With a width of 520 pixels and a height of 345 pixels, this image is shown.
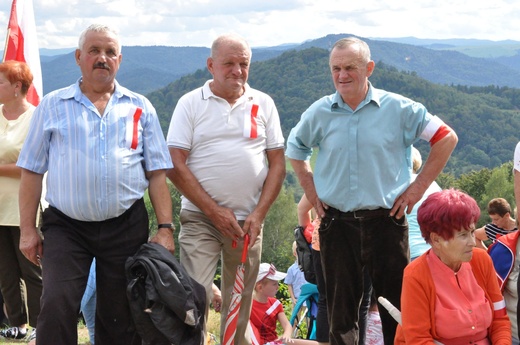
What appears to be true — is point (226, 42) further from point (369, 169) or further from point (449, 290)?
point (449, 290)

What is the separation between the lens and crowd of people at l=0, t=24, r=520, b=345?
359 centimetres

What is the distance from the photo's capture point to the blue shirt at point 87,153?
390 cm

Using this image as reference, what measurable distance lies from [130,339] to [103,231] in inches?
24.9

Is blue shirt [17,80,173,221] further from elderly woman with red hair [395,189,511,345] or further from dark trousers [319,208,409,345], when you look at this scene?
elderly woman with red hair [395,189,511,345]

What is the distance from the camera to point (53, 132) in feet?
13.0

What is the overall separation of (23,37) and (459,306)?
16.8 feet

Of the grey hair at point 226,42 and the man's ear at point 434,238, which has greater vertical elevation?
the grey hair at point 226,42

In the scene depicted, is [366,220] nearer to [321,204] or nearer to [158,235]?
[321,204]

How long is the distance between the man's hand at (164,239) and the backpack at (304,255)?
1450 mm

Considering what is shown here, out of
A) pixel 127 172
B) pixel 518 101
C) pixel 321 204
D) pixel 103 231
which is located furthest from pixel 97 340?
pixel 518 101

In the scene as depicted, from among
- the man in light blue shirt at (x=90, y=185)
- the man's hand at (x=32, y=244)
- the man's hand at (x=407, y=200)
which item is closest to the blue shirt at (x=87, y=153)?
the man in light blue shirt at (x=90, y=185)

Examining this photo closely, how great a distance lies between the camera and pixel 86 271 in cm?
398

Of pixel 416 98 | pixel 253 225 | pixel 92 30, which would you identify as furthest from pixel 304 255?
pixel 416 98

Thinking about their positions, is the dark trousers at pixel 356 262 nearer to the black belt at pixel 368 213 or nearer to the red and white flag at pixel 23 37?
the black belt at pixel 368 213
